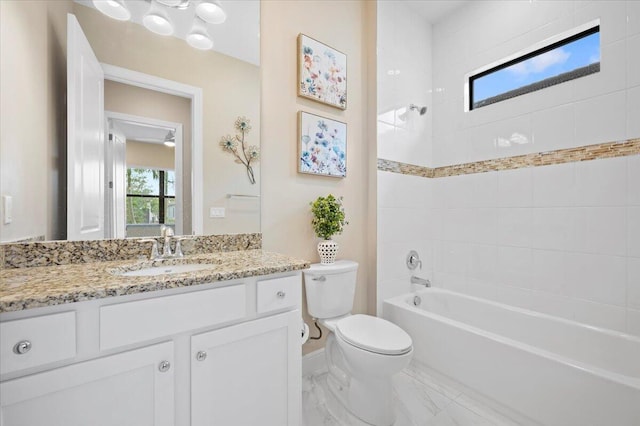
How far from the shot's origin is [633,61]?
156 cm

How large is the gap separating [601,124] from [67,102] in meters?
2.79

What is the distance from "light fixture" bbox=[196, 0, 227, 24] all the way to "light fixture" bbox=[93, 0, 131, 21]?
1.09 ft

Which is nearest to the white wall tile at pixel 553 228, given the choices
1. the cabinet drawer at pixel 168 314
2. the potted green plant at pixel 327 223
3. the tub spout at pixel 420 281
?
the tub spout at pixel 420 281


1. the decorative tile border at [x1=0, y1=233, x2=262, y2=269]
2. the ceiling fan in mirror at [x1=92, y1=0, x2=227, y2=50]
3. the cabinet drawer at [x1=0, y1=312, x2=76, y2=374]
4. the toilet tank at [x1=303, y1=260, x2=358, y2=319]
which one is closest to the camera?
the cabinet drawer at [x1=0, y1=312, x2=76, y2=374]

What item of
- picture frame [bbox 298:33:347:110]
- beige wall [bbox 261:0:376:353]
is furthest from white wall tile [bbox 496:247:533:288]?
picture frame [bbox 298:33:347:110]

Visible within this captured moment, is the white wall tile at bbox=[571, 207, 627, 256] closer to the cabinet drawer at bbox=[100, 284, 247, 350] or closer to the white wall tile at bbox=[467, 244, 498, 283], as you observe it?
the white wall tile at bbox=[467, 244, 498, 283]

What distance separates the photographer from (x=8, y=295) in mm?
690

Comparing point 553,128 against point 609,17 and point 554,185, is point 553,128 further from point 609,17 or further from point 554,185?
point 609,17

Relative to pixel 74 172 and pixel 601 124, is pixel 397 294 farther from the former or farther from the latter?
pixel 74 172

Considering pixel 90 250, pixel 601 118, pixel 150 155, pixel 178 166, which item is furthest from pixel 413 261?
pixel 90 250

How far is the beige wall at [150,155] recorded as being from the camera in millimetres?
1332

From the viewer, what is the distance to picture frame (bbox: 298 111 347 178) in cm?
182

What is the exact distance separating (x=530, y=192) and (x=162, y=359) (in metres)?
2.34

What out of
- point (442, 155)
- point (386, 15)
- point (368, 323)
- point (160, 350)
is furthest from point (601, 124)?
point (160, 350)
